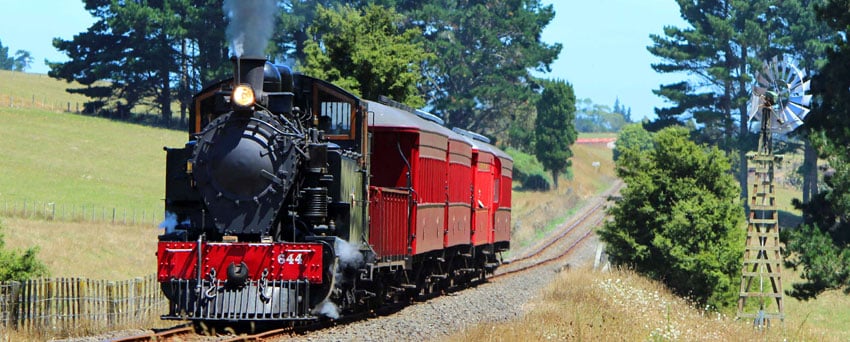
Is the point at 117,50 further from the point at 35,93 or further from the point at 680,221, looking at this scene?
the point at 680,221

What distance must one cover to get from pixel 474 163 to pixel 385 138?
733 centimetres

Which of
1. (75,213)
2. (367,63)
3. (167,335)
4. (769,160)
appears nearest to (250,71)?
(167,335)

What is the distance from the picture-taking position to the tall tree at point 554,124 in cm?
8025

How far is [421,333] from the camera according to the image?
15875 mm

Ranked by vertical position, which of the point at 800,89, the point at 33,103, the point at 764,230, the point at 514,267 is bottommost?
the point at 514,267

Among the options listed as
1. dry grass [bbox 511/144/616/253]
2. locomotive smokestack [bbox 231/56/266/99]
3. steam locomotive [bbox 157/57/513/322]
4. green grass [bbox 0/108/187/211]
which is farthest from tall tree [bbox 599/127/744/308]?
green grass [bbox 0/108/187/211]

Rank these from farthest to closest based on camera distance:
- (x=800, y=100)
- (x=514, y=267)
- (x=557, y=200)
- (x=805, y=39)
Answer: (x=557, y=200) → (x=805, y=39) → (x=514, y=267) → (x=800, y=100)

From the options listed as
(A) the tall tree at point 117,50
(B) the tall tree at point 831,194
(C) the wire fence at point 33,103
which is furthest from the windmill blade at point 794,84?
(C) the wire fence at point 33,103

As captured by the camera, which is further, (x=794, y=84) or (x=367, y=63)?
(x=367, y=63)

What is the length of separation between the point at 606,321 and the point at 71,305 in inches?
339

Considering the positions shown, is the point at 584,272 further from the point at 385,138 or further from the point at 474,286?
the point at 385,138

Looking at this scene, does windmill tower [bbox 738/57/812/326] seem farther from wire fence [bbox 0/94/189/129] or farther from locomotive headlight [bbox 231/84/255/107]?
wire fence [bbox 0/94/189/129]

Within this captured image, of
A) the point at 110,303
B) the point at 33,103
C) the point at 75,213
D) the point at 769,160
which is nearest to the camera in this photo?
the point at 110,303

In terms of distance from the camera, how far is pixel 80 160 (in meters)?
62.3
